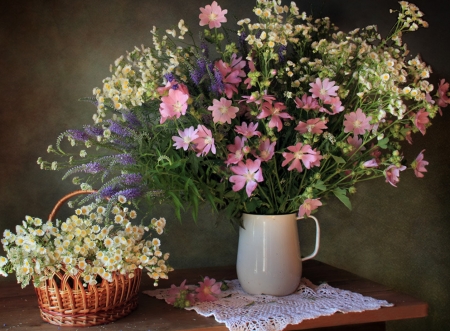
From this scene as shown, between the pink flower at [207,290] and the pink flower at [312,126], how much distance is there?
46 centimetres

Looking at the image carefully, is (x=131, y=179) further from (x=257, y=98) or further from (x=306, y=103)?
(x=306, y=103)

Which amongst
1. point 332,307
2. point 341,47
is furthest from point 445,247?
point 341,47

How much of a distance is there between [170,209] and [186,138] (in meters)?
0.61

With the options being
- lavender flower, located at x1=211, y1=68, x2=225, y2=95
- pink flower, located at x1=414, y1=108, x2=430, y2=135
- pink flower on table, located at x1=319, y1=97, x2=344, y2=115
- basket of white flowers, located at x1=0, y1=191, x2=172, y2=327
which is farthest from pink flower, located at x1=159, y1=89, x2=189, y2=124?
pink flower, located at x1=414, y1=108, x2=430, y2=135

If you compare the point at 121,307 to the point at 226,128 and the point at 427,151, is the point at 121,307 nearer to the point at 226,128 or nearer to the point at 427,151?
the point at 226,128

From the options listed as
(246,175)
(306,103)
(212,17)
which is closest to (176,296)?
(246,175)

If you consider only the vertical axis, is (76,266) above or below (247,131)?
below

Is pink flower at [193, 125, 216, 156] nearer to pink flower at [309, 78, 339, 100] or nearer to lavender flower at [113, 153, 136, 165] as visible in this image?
lavender flower at [113, 153, 136, 165]

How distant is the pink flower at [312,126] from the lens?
1.25 metres

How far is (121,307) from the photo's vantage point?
1222 mm

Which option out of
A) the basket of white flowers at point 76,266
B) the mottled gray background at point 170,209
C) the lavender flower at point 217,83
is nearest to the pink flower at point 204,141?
the lavender flower at point 217,83

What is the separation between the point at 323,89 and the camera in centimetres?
127

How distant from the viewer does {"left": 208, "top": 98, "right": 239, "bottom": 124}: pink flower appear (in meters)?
1.20

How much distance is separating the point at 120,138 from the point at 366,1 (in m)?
1.10
